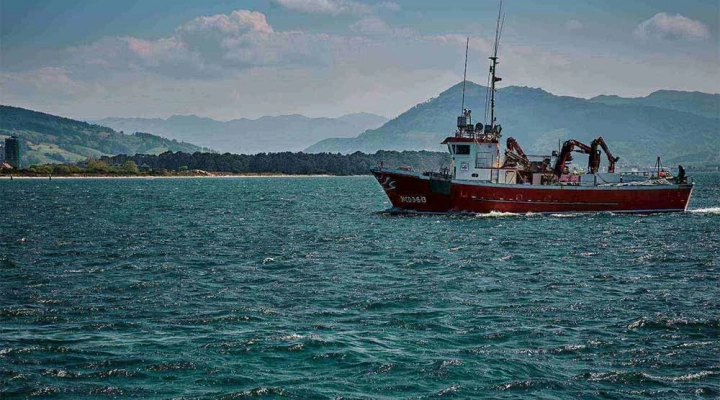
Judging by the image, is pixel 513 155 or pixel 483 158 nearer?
pixel 483 158

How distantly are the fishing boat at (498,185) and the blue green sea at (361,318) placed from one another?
1511 centimetres

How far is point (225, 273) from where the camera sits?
35.4 m

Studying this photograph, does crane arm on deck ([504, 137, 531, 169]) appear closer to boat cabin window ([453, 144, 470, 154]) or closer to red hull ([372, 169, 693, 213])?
red hull ([372, 169, 693, 213])

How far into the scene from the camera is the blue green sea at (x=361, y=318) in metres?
18.9

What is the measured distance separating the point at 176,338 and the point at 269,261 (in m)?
16.8

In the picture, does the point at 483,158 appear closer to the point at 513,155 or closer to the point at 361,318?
the point at 513,155

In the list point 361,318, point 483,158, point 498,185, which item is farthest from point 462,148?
point 361,318

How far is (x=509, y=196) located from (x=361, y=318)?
1674 inches

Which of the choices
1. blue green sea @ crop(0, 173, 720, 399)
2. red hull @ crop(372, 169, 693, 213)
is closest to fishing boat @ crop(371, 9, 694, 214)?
red hull @ crop(372, 169, 693, 213)

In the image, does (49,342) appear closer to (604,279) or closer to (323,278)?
(323,278)

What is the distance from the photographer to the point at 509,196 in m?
65.9

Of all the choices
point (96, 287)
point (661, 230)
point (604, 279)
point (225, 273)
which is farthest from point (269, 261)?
point (661, 230)

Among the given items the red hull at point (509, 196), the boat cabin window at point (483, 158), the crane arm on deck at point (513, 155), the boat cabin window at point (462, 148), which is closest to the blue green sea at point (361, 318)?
the red hull at point (509, 196)

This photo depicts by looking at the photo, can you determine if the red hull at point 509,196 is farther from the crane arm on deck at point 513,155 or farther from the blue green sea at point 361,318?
the blue green sea at point 361,318
